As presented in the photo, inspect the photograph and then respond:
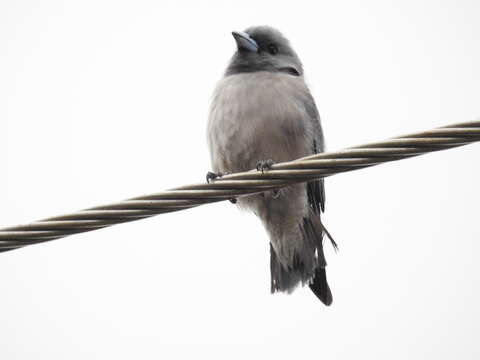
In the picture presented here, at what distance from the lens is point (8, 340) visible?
246ft

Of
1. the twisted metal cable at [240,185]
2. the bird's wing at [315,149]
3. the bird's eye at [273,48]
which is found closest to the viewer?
the twisted metal cable at [240,185]

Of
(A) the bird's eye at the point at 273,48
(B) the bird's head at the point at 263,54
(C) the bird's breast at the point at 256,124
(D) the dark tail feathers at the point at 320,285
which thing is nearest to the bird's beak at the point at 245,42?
(B) the bird's head at the point at 263,54

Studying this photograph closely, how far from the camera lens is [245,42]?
20.8 feet

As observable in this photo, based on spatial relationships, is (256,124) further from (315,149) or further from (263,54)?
(263,54)

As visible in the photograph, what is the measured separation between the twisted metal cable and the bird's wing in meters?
2.76

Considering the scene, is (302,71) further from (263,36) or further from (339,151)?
(339,151)

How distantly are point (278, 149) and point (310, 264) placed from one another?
1081mm

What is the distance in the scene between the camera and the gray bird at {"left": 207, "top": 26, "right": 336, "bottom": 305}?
543cm

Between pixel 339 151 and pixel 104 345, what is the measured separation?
267ft

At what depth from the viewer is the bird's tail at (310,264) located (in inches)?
224

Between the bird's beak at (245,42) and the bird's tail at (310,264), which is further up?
the bird's beak at (245,42)

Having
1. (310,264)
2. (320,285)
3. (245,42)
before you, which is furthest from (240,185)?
(245,42)

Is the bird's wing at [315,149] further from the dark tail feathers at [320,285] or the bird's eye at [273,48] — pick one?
the bird's eye at [273,48]

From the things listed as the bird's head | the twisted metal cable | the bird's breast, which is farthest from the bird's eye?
the twisted metal cable
